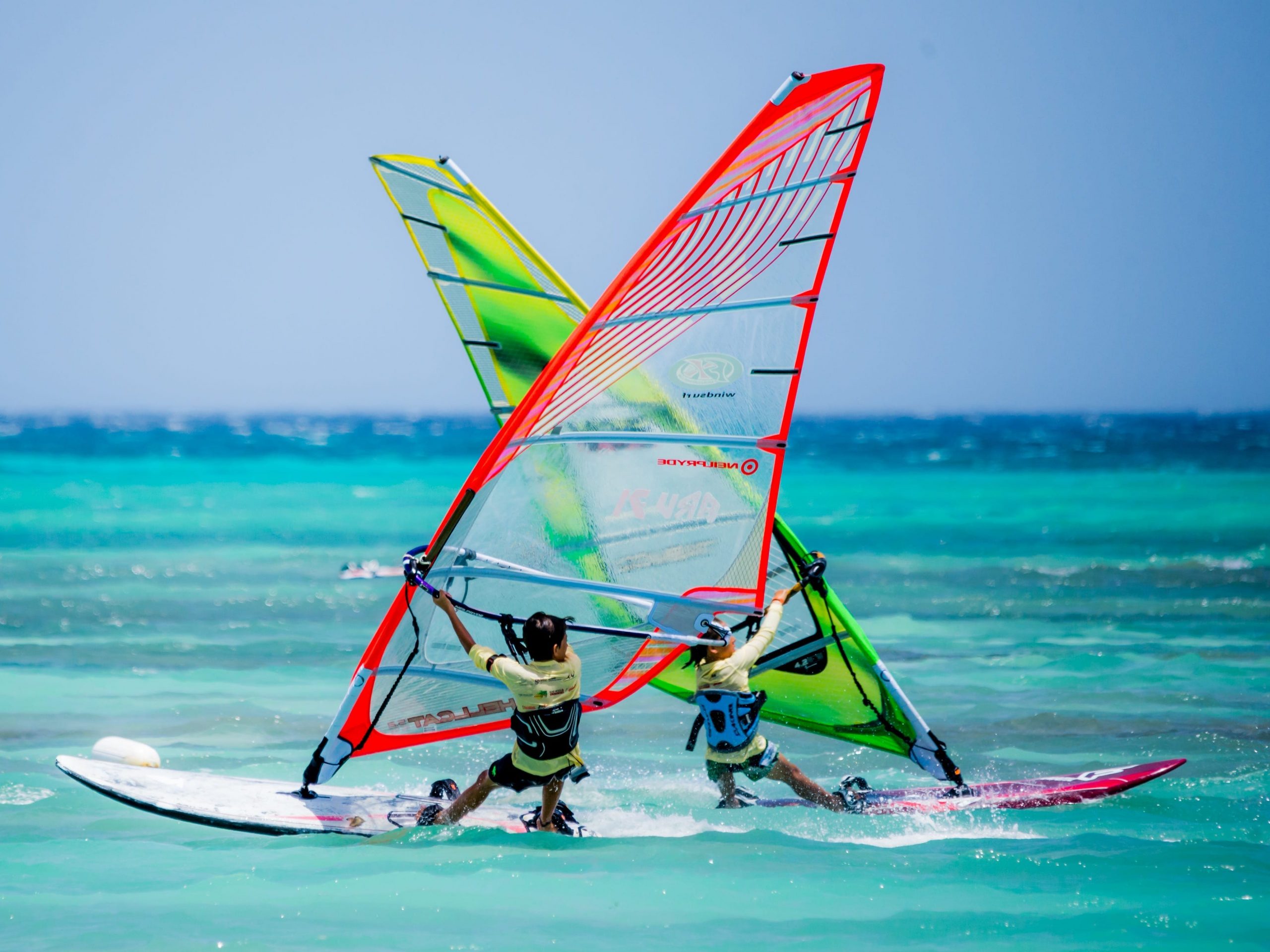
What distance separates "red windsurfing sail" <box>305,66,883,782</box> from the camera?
5.49 metres

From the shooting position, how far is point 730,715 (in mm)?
5793

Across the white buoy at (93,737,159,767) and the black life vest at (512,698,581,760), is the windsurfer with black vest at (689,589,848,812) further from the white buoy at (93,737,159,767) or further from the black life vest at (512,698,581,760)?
the white buoy at (93,737,159,767)

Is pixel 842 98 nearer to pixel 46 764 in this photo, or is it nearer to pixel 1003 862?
pixel 1003 862

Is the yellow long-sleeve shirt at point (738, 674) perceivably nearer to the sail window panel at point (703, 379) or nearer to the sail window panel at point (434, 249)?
the sail window panel at point (703, 379)

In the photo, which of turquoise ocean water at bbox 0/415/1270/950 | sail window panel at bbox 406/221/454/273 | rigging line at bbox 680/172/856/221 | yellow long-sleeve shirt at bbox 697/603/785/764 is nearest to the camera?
turquoise ocean water at bbox 0/415/1270/950

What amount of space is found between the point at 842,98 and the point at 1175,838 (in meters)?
3.94

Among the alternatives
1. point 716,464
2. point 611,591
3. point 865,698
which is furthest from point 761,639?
point 865,698

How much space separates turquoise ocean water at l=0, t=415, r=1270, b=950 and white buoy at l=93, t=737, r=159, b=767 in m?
0.29

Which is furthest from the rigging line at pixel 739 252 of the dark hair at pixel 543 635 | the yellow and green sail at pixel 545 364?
the dark hair at pixel 543 635

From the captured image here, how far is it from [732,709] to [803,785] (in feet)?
2.31

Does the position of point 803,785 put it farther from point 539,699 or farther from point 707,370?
point 707,370

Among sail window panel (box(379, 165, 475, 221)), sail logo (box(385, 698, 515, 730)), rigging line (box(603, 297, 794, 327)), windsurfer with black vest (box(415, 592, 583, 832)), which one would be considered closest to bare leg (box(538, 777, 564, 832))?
windsurfer with black vest (box(415, 592, 583, 832))

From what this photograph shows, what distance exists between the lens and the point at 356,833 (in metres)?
5.82

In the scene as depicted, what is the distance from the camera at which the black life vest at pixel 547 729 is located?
17.6 ft
